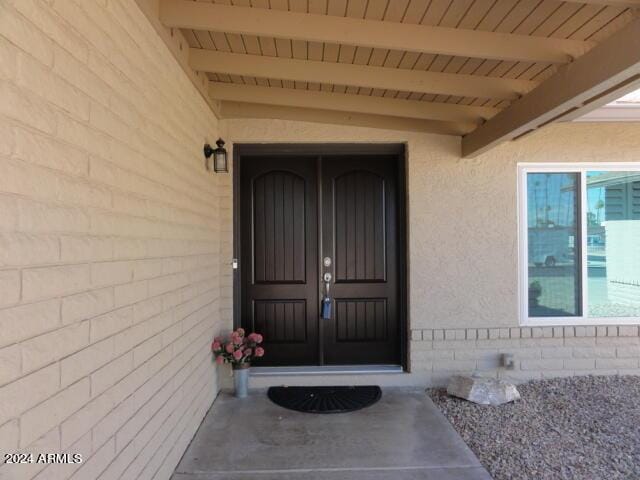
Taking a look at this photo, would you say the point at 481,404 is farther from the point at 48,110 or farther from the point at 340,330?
the point at 48,110

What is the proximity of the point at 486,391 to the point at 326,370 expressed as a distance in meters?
1.40

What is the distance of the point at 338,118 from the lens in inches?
160

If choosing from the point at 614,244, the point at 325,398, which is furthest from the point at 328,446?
the point at 614,244

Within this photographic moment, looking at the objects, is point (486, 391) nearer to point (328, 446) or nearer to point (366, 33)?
point (328, 446)

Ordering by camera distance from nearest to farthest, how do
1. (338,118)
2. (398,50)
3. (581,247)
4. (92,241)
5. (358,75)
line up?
(92,241)
(398,50)
(358,75)
(338,118)
(581,247)

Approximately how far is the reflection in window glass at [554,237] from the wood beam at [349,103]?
0.99 meters

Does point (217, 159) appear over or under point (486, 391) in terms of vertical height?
over

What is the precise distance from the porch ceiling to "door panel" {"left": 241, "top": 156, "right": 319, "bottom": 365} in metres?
0.69

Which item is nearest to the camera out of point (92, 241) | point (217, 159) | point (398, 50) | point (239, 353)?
point (92, 241)

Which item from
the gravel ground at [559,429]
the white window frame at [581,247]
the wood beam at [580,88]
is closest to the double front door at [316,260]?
the gravel ground at [559,429]

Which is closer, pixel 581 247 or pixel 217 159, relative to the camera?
pixel 217 159

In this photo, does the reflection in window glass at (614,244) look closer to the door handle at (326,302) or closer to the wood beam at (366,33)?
the wood beam at (366,33)

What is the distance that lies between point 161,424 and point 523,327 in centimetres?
322

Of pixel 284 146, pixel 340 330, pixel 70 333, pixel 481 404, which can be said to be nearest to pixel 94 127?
pixel 70 333
